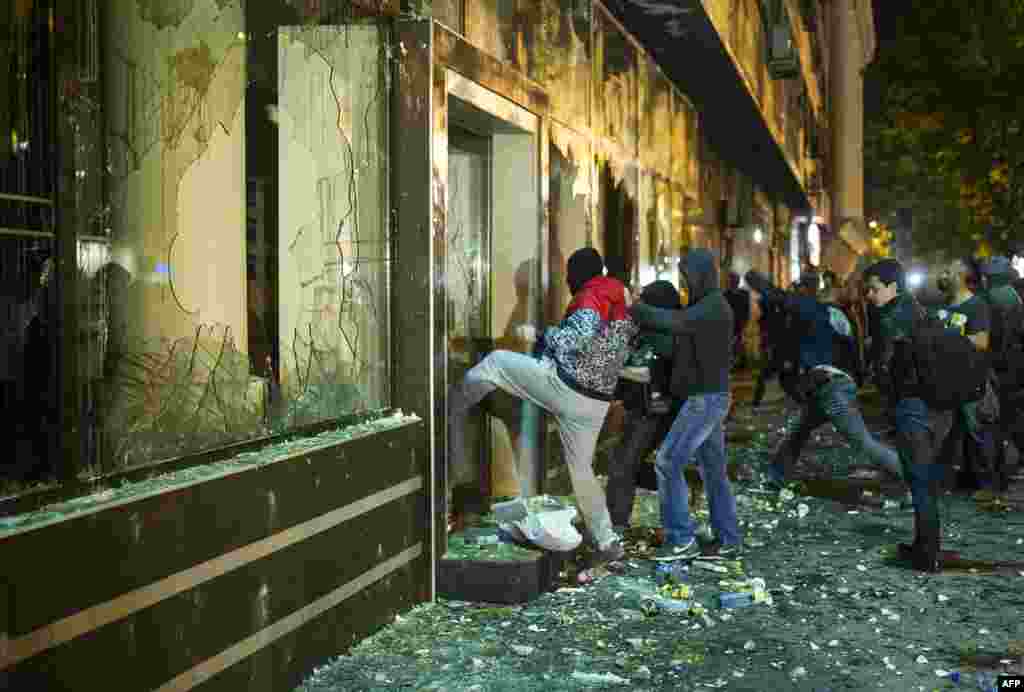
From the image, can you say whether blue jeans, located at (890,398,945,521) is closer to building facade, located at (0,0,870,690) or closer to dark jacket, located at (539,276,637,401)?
dark jacket, located at (539,276,637,401)

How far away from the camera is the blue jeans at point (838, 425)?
9734 mm

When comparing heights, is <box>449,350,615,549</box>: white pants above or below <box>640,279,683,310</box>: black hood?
below


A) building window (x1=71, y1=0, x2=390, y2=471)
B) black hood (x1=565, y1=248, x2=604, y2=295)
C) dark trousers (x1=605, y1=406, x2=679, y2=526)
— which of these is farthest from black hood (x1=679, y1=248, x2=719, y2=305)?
building window (x1=71, y1=0, x2=390, y2=471)

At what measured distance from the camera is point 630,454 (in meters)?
8.60

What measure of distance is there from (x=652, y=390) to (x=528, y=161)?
185 centimetres

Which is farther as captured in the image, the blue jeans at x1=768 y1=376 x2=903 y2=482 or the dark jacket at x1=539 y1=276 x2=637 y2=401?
the blue jeans at x1=768 y1=376 x2=903 y2=482

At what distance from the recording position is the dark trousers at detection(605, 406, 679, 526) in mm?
8547

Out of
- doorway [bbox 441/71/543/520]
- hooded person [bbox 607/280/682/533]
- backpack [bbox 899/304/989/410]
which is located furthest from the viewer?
doorway [bbox 441/71/543/520]

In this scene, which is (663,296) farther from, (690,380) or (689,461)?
(689,461)

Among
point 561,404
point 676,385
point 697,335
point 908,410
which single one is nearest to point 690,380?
point 676,385

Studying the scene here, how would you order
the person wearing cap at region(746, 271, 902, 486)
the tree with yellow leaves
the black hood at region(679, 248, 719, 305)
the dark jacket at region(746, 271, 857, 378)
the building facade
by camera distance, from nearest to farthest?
1. the building facade
2. the black hood at region(679, 248, 719, 305)
3. the person wearing cap at region(746, 271, 902, 486)
4. the dark jacket at region(746, 271, 857, 378)
5. the tree with yellow leaves

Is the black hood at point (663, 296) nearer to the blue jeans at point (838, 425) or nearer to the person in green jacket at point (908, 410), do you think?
the person in green jacket at point (908, 410)

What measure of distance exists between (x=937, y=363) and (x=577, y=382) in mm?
2140

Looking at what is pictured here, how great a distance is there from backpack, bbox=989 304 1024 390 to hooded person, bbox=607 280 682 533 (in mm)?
4399
